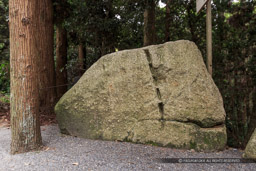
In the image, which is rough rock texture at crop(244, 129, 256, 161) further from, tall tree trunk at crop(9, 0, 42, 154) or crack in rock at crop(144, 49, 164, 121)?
tall tree trunk at crop(9, 0, 42, 154)

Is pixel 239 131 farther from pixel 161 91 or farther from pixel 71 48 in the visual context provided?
pixel 71 48

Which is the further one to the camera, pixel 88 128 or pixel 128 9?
pixel 128 9

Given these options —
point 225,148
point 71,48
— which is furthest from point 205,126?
point 71,48

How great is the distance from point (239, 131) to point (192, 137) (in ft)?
3.66

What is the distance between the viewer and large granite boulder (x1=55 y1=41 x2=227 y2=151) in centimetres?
362

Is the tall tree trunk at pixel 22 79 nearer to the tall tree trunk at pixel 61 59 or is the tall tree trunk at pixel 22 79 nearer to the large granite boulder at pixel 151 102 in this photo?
the large granite boulder at pixel 151 102

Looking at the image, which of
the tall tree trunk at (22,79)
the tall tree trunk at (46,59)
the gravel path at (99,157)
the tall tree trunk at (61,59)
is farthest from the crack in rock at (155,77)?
the tall tree trunk at (61,59)

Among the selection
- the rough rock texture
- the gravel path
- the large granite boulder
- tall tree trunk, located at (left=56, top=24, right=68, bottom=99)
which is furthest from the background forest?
the gravel path

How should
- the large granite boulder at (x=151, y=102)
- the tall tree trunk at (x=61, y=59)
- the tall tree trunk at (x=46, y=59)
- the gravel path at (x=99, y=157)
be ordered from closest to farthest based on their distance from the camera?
1. the gravel path at (x=99, y=157)
2. the large granite boulder at (x=151, y=102)
3. the tall tree trunk at (x=46, y=59)
4. the tall tree trunk at (x=61, y=59)

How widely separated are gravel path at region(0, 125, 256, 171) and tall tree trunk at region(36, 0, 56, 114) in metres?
2.28

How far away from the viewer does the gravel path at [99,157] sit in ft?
9.39

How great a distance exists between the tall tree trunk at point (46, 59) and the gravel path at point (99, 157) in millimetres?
2284

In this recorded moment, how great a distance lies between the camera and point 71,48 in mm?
10492

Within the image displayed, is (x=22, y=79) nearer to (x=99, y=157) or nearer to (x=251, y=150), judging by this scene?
(x=99, y=157)
